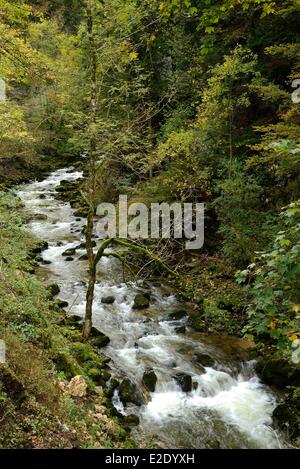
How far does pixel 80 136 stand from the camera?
8188 mm

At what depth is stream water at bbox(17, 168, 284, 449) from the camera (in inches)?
280

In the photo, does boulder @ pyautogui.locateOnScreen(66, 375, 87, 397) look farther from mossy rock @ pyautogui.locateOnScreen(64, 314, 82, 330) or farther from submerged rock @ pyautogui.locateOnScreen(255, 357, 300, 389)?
submerged rock @ pyautogui.locateOnScreen(255, 357, 300, 389)

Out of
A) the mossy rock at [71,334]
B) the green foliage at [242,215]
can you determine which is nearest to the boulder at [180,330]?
the green foliage at [242,215]

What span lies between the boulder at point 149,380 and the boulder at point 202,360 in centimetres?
129

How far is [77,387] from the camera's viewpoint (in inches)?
253

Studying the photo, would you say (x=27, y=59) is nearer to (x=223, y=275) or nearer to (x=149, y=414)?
(x=149, y=414)

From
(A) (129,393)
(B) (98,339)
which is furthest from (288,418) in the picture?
(B) (98,339)

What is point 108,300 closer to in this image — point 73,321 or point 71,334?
point 73,321

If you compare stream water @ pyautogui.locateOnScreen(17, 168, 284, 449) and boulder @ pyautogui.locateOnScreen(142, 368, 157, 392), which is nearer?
stream water @ pyautogui.locateOnScreen(17, 168, 284, 449)

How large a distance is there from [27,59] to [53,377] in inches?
216

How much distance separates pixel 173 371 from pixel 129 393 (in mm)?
1418

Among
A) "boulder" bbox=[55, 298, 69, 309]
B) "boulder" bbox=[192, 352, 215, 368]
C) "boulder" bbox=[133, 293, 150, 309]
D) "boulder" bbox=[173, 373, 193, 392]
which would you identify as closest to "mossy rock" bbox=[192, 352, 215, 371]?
"boulder" bbox=[192, 352, 215, 368]

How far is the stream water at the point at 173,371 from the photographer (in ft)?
23.3

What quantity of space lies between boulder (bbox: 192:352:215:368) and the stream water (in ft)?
0.33
